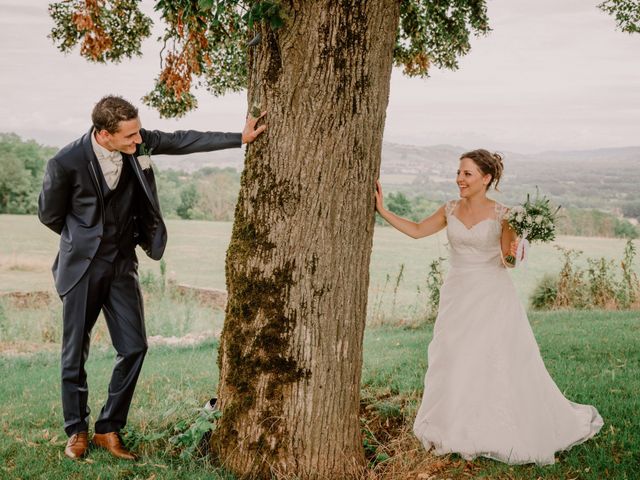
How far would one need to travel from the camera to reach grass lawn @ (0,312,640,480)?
4207 millimetres

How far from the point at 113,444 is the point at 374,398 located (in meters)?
2.27

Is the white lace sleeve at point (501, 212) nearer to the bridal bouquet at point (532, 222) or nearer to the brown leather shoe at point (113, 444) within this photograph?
the bridal bouquet at point (532, 222)

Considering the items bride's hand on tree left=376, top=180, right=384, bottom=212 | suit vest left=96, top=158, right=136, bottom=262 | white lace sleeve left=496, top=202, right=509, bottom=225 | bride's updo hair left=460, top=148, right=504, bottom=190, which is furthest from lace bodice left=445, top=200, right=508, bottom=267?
suit vest left=96, top=158, right=136, bottom=262

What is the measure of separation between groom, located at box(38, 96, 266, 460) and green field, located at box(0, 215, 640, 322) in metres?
5.63

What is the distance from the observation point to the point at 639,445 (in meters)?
4.46

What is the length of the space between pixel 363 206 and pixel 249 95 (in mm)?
1024

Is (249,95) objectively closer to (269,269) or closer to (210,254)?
(269,269)

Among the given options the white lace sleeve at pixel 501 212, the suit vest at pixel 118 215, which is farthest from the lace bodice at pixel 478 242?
the suit vest at pixel 118 215

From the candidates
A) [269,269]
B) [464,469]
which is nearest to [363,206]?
[269,269]

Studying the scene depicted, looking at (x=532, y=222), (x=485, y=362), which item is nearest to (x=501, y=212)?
(x=532, y=222)

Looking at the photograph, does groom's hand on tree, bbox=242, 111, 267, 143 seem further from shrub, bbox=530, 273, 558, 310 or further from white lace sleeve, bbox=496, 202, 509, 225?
shrub, bbox=530, 273, 558, 310

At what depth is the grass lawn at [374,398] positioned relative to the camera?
4.21 meters

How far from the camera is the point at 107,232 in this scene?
4.30 m

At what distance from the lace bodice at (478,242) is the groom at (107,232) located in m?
2.01
